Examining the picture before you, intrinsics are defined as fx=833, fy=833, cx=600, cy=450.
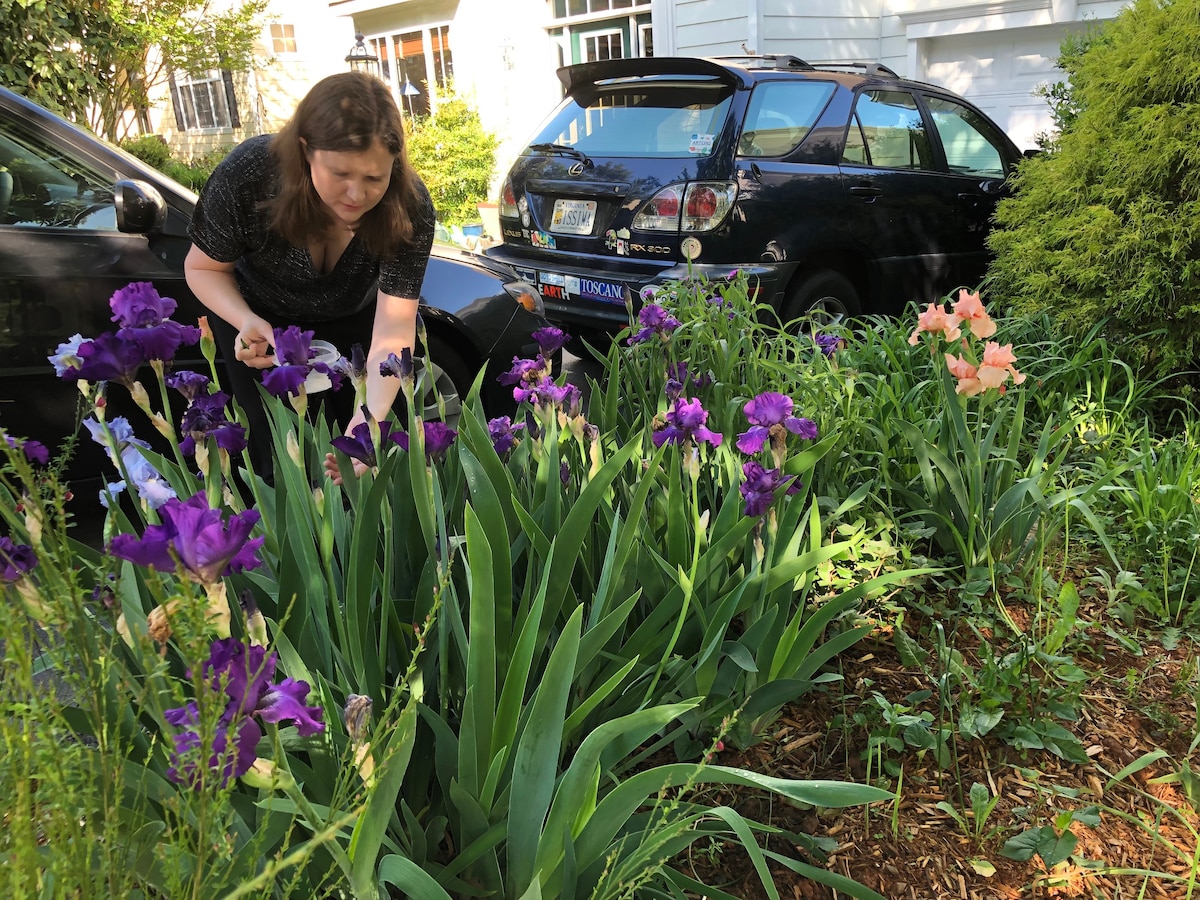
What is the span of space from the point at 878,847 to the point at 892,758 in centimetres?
21

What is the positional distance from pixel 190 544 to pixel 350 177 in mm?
1398

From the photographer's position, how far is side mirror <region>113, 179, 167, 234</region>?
269 cm

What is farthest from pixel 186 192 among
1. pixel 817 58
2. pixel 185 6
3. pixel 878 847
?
pixel 185 6

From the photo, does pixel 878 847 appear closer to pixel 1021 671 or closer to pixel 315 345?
pixel 1021 671

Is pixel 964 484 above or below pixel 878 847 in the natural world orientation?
above

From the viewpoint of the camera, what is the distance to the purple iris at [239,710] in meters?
0.75

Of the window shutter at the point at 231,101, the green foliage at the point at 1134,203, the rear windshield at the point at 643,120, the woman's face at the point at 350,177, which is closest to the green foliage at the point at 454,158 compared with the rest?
the window shutter at the point at 231,101

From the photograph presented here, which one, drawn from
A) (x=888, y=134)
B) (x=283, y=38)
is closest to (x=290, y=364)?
(x=888, y=134)

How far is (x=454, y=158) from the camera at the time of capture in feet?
40.3

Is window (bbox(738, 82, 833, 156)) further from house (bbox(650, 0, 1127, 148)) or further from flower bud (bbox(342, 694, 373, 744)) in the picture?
house (bbox(650, 0, 1127, 148))

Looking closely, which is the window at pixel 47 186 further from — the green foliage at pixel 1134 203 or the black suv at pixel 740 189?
the green foliage at pixel 1134 203

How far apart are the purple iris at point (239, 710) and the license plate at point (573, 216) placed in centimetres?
400

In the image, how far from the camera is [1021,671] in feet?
5.55

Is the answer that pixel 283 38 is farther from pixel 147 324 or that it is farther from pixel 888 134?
pixel 147 324
